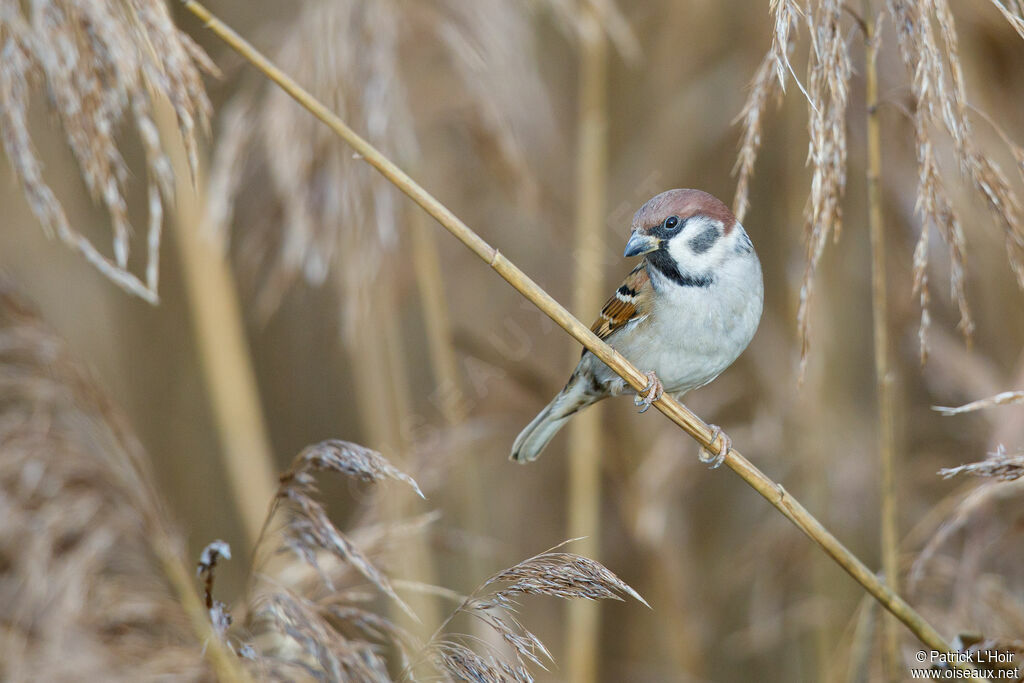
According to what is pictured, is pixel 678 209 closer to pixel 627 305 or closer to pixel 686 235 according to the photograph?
pixel 686 235

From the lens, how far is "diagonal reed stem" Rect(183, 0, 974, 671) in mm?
1097

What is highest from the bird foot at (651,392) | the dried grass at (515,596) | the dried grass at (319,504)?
the bird foot at (651,392)

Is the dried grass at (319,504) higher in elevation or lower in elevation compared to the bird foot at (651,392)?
lower

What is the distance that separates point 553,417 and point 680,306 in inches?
15.9

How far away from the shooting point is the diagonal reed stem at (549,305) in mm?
1097

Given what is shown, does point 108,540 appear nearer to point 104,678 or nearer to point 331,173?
point 104,678

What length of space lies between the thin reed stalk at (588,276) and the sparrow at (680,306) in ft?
0.40

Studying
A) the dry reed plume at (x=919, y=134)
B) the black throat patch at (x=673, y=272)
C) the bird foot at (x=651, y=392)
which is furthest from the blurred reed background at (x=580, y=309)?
the bird foot at (x=651, y=392)

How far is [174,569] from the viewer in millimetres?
1504

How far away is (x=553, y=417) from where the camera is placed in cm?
199

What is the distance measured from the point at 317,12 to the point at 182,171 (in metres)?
0.53

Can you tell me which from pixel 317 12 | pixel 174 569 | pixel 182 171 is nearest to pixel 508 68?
pixel 317 12

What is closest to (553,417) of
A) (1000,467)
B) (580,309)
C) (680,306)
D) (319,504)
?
(580,309)

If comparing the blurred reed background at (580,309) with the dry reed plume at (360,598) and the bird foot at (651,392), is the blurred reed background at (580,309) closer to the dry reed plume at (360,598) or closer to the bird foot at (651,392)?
the dry reed plume at (360,598)
